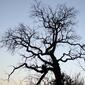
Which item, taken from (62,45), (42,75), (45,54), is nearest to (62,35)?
(62,45)

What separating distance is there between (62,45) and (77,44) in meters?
1.86

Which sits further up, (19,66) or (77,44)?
(77,44)

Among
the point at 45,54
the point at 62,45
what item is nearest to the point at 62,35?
the point at 62,45

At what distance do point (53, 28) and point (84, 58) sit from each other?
5.03 m

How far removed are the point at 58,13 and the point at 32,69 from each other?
7.02 metres

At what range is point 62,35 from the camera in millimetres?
28344

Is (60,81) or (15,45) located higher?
(15,45)

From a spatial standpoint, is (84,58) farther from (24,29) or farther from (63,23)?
(24,29)

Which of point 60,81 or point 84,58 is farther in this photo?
point 84,58

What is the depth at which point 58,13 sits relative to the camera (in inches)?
1118

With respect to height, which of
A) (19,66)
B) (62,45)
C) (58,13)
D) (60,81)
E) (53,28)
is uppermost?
(58,13)

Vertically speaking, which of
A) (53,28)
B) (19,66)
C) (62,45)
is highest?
(53,28)

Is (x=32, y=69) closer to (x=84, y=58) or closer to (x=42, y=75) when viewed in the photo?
(x=42, y=75)

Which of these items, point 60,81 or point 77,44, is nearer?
point 60,81
